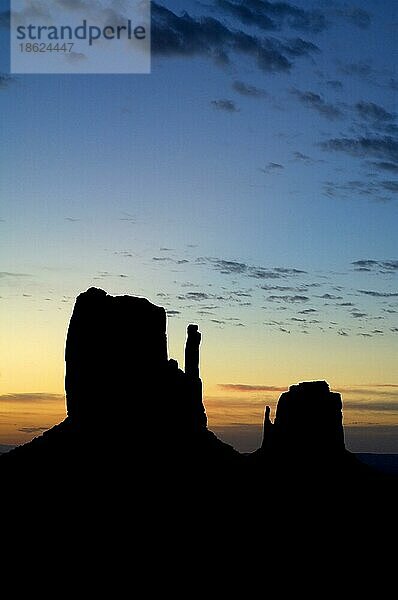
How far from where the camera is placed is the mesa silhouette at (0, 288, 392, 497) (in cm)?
10500

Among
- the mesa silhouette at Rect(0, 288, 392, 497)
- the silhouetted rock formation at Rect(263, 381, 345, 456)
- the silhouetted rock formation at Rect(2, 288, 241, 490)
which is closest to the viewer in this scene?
the mesa silhouette at Rect(0, 288, 392, 497)

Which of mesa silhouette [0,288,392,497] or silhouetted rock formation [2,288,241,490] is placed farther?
silhouetted rock formation [2,288,241,490]

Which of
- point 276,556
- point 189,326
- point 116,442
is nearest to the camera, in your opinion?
point 276,556

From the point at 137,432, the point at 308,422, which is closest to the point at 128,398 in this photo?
the point at 137,432

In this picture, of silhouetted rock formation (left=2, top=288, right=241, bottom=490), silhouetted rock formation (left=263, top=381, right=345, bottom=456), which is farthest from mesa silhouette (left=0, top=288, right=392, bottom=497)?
silhouetted rock formation (left=263, top=381, right=345, bottom=456)

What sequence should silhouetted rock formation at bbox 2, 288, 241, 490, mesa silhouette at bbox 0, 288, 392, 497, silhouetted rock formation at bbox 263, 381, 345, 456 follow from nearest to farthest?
mesa silhouette at bbox 0, 288, 392, 497, silhouetted rock formation at bbox 2, 288, 241, 490, silhouetted rock formation at bbox 263, 381, 345, 456

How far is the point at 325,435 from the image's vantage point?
491 feet

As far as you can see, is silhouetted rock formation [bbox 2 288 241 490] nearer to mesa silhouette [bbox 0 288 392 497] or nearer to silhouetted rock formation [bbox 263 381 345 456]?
mesa silhouette [bbox 0 288 392 497]

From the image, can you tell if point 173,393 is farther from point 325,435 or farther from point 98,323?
point 325,435

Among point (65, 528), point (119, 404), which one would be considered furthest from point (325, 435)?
point (65, 528)

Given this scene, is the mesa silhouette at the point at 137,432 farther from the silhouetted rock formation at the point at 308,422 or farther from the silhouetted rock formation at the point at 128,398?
the silhouetted rock formation at the point at 308,422

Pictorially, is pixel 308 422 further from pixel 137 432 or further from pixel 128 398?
pixel 137 432

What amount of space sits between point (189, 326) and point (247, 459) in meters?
26.1

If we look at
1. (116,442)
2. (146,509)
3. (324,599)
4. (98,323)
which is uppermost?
(98,323)
